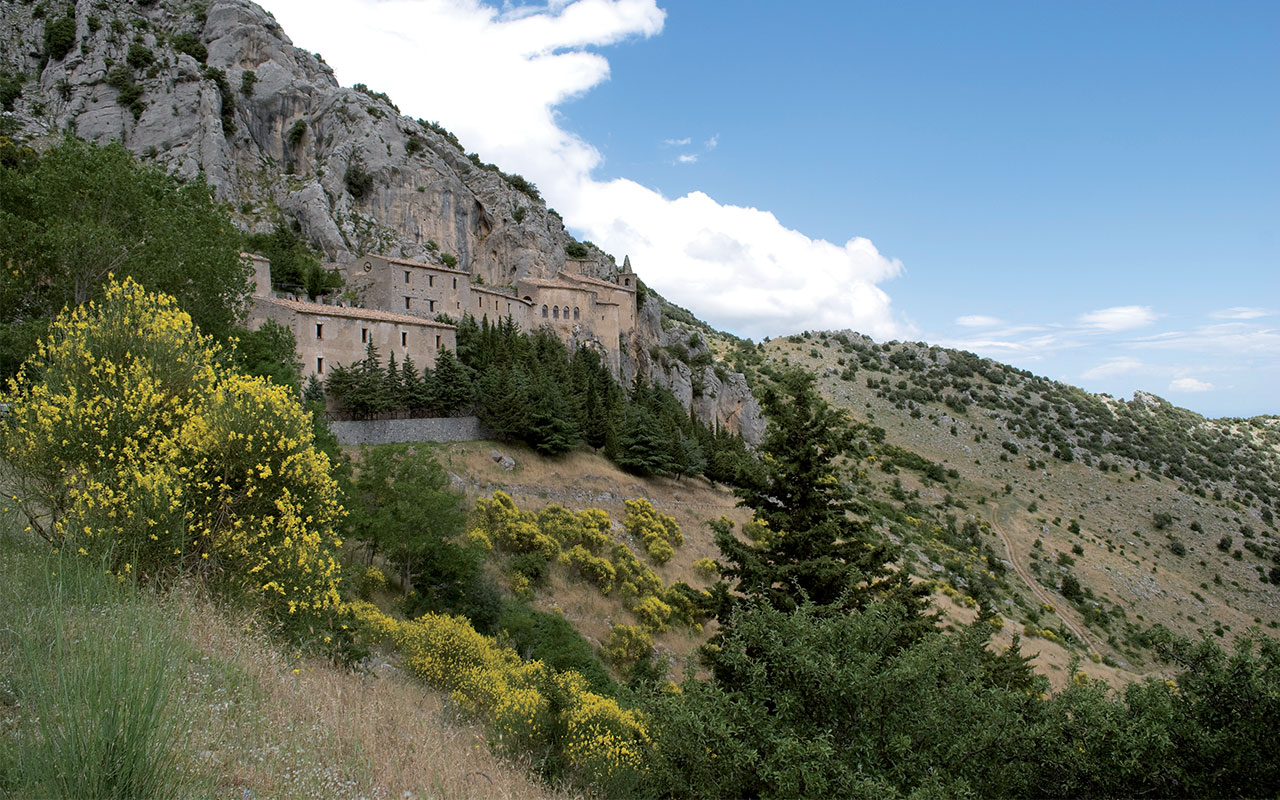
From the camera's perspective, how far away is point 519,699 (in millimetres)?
12570

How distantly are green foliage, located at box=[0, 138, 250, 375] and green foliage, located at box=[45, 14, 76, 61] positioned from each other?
55613 millimetres

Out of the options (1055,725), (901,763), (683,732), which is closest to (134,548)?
(683,732)

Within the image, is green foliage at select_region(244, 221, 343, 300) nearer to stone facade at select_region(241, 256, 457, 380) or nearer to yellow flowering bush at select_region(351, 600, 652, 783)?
stone facade at select_region(241, 256, 457, 380)

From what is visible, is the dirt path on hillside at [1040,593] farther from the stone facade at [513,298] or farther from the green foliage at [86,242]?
the green foliage at [86,242]

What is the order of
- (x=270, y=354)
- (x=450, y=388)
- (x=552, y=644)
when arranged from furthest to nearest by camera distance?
(x=450, y=388) < (x=270, y=354) < (x=552, y=644)

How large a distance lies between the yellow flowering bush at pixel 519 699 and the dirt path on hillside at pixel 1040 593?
4201 cm

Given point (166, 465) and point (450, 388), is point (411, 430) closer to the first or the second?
point (450, 388)

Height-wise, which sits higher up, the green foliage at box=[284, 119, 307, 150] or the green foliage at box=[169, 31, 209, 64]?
the green foliage at box=[169, 31, 209, 64]

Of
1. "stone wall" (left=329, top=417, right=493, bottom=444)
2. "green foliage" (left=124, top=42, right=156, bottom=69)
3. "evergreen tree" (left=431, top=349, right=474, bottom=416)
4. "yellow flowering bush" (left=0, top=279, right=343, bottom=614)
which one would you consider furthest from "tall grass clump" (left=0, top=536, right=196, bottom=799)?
"green foliage" (left=124, top=42, right=156, bottom=69)

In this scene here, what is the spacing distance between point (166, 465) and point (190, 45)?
78852mm

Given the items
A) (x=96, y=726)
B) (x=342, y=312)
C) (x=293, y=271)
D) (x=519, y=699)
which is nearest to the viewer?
(x=96, y=726)

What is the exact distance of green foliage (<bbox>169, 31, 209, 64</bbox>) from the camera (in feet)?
217

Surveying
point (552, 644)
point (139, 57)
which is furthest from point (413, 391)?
point (139, 57)

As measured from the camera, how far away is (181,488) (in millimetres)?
9000
